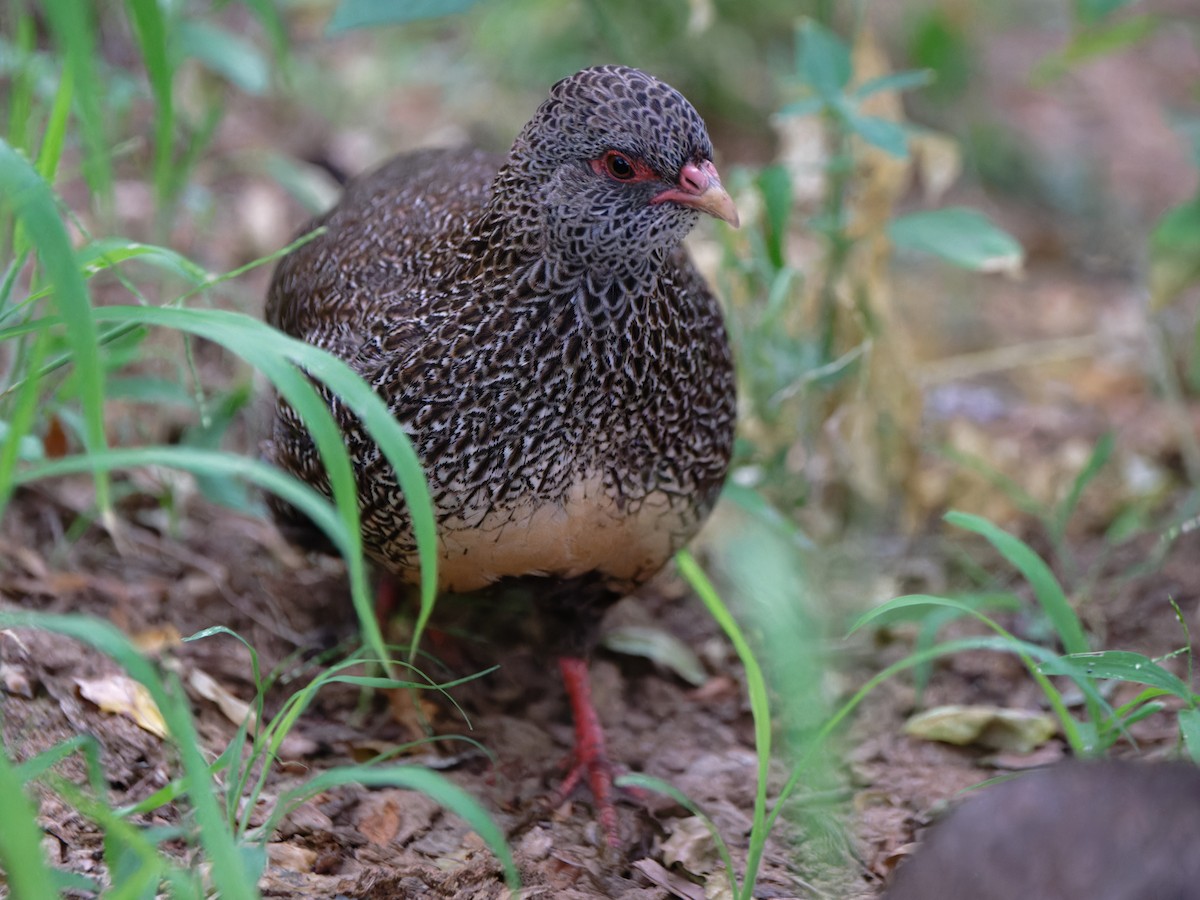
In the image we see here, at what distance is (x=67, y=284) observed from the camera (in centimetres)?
175

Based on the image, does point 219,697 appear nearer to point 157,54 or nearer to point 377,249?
point 377,249

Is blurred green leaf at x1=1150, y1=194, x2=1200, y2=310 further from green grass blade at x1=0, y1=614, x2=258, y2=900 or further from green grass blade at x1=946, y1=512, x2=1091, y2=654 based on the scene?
green grass blade at x1=0, y1=614, x2=258, y2=900

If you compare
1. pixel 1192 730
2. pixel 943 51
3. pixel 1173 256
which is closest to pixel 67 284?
pixel 1192 730

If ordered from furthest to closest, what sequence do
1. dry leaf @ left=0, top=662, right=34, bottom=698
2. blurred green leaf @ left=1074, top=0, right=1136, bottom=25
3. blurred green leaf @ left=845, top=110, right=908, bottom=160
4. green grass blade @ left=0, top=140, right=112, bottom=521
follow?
blurred green leaf @ left=1074, top=0, right=1136, bottom=25, blurred green leaf @ left=845, top=110, right=908, bottom=160, dry leaf @ left=0, top=662, right=34, bottom=698, green grass blade @ left=0, top=140, right=112, bottom=521

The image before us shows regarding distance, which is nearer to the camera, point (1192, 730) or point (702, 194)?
point (1192, 730)

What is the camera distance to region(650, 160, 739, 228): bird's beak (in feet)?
7.67

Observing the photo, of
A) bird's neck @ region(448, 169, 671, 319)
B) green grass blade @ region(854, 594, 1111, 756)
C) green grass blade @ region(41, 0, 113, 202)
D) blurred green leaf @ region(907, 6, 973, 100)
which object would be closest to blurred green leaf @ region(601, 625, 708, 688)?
green grass blade @ region(854, 594, 1111, 756)

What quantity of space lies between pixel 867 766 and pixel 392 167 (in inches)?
73.9

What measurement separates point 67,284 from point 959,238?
7.76ft

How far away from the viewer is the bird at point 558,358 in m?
2.41

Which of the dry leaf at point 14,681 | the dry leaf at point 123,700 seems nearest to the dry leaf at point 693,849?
the dry leaf at point 123,700

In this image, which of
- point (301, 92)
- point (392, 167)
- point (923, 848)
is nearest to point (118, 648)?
point (923, 848)

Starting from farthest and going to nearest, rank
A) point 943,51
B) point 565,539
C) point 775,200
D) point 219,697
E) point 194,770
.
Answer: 1. point 943,51
2. point 775,200
3. point 219,697
4. point 565,539
5. point 194,770

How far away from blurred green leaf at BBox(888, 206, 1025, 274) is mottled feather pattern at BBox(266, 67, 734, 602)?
98cm
